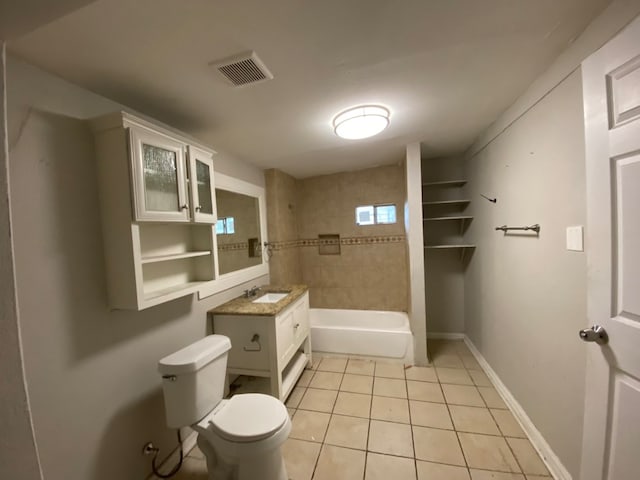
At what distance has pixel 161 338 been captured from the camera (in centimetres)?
156

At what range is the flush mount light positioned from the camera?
1.62 metres

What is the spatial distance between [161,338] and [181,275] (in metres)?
0.43

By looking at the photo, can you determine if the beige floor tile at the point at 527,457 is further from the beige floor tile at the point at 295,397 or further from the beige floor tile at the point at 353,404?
the beige floor tile at the point at 295,397

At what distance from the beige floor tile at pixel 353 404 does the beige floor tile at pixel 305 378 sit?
0.35 meters

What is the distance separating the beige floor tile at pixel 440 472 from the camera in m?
1.38

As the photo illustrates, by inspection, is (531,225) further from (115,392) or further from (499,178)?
(115,392)

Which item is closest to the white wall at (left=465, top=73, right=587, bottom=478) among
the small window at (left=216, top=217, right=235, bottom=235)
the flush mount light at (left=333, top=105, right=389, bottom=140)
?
the flush mount light at (left=333, top=105, right=389, bottom=140)

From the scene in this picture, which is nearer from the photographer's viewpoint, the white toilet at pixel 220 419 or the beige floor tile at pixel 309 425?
the white toilet at pixel 220 419

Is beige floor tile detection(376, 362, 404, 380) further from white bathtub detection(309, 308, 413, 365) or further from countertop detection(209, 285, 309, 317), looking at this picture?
countertop detection(209, 285, 309, 317)

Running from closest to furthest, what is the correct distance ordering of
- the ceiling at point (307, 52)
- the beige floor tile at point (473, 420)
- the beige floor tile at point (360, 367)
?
1. the ceiling at point (307, 52)
2. the beige floor tile at point (473, 420)
3. the beige floor tile at point (360, 367)

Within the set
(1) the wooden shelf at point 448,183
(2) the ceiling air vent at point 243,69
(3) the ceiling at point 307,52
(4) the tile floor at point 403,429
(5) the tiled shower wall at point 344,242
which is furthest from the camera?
(5) the tiled shower wall at point 344,242

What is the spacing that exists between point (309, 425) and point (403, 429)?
67 centimetres

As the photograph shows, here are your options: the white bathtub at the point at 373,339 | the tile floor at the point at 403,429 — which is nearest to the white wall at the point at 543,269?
the tile floor at the point at 403,429

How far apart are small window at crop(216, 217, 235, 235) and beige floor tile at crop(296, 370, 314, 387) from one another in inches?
62.1
